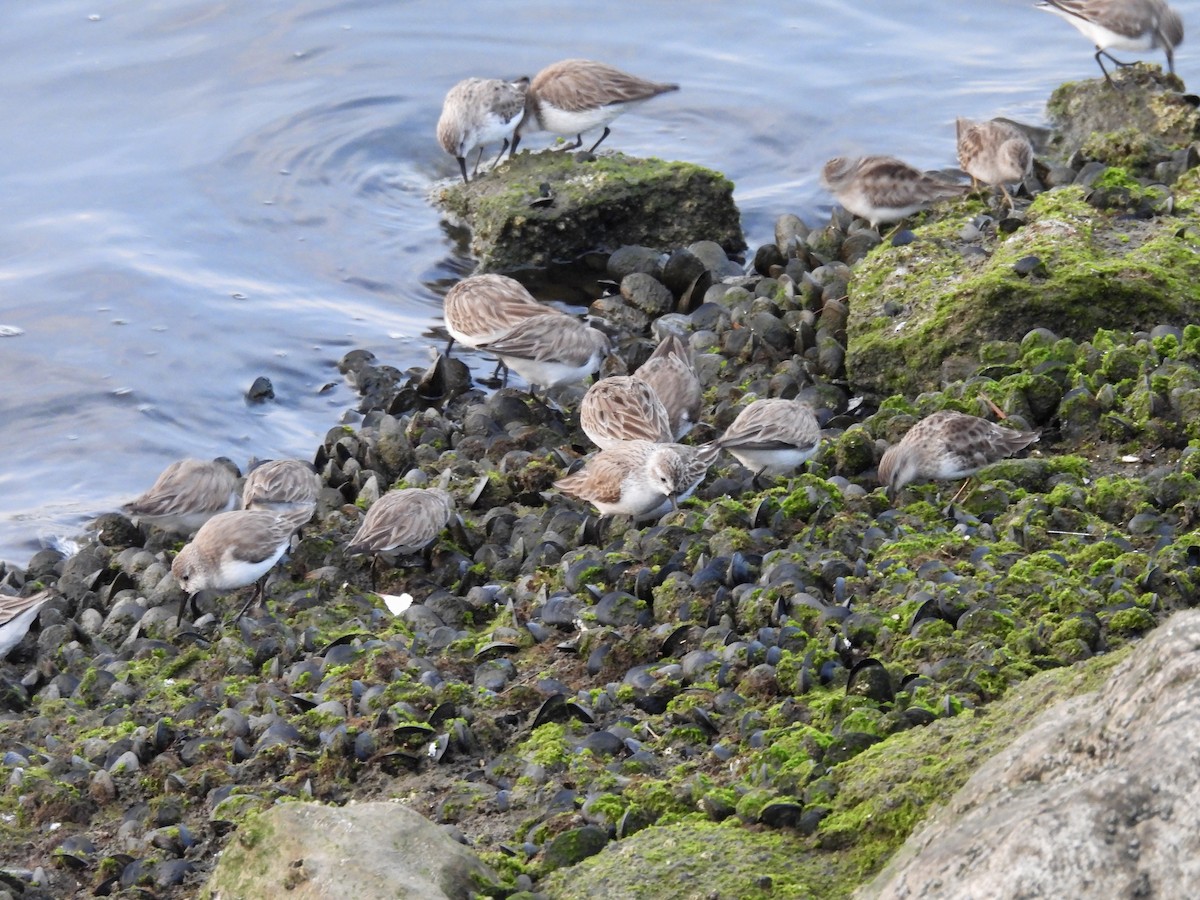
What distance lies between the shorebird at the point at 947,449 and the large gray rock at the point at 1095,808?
4.09 m

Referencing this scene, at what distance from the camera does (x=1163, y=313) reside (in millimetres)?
8914

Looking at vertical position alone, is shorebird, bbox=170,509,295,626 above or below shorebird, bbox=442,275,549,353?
below

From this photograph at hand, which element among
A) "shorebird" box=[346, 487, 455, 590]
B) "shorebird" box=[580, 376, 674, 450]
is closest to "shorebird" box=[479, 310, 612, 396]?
"shorebird" box=[580, 376, 674, 450]

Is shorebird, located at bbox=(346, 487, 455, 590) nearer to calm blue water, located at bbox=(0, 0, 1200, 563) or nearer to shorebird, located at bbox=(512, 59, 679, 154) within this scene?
calm blue water, located at bbox=(0, 0, 1200, 563)

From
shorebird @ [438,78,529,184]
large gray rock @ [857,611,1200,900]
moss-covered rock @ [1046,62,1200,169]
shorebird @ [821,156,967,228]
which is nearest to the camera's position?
large gray rock @ [857,611,1200,900]

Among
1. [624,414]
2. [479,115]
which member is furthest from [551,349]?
[479,115]

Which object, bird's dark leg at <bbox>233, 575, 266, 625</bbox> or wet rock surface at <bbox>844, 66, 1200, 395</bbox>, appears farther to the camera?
wet rock surface at <bbox>844, 66, 1200, 395</bbox>

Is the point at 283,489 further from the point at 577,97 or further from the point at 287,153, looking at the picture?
the point at 287,153

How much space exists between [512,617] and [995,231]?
5289mm

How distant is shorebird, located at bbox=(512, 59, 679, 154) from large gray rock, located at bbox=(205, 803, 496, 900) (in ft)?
36.5

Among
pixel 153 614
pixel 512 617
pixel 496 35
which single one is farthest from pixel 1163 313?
pixel 496 35

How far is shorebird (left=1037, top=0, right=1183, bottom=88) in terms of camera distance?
13.7m

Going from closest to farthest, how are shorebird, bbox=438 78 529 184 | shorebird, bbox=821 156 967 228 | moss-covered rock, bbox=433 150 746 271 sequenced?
shorebird, bbox=821 156 967 228 → moss-covered rock, bbox=433 150 746 271 → shorebird, bbox=438 78 529 184

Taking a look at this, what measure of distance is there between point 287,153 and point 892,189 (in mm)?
7689
